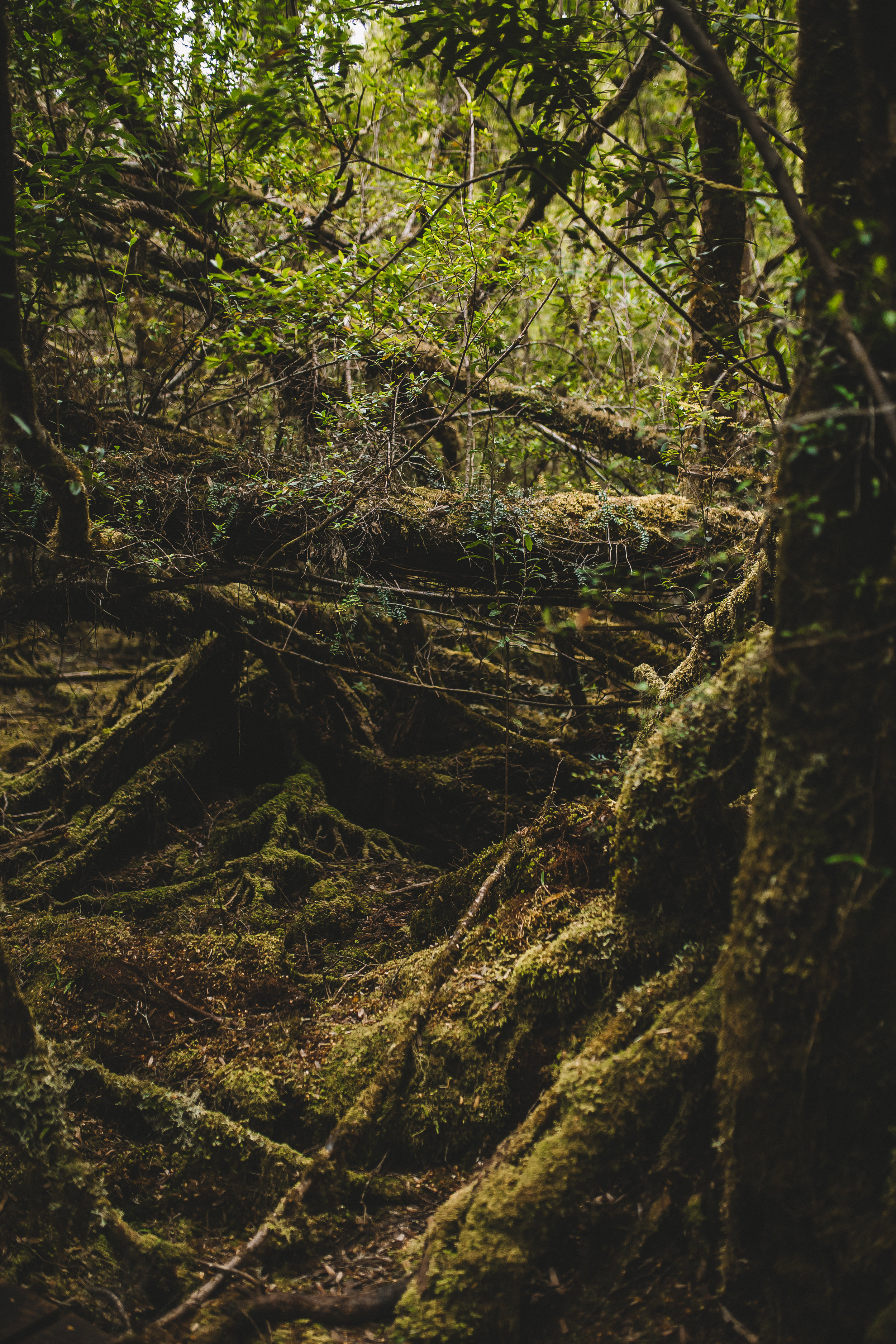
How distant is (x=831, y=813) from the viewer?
5.46 feet

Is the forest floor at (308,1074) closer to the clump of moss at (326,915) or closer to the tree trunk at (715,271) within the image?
the clump of moss at (326,915)

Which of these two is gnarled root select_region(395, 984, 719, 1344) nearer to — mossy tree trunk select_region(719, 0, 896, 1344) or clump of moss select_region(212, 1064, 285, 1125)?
mossy tree trunk select_region(719, 0, 896, 1344)

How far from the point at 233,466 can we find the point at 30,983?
3353 millimetres

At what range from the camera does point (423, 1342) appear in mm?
1884

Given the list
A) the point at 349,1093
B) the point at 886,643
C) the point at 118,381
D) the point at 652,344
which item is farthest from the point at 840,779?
the point at 652,344

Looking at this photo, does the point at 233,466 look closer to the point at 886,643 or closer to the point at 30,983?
the point at 30,983

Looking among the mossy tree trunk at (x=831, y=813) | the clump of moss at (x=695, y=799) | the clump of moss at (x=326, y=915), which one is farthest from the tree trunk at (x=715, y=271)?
the clump of moss at (x=326, y=915)

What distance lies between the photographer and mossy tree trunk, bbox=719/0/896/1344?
5.29 feet

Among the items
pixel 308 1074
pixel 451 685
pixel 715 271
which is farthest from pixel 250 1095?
pixel 715 271

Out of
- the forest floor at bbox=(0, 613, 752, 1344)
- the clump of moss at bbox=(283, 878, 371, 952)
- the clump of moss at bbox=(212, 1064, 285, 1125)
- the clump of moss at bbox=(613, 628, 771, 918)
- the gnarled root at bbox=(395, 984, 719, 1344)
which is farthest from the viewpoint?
the clump of moss at bbox=(283, 878, 371, 952)

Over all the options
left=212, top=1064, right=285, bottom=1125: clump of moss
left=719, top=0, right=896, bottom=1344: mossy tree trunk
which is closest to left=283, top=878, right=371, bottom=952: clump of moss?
left=212, top=1064, right=285, bottom=1125: clump of moss

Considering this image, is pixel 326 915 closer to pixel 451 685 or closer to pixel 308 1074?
pixel 308 1074

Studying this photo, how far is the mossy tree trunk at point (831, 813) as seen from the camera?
1.61 meters

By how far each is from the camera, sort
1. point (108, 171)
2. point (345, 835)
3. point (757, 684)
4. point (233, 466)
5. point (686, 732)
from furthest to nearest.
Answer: point (345, 835)
point (233, 466)
point (108, 171)
point (686, 732)
point (757, 684)
